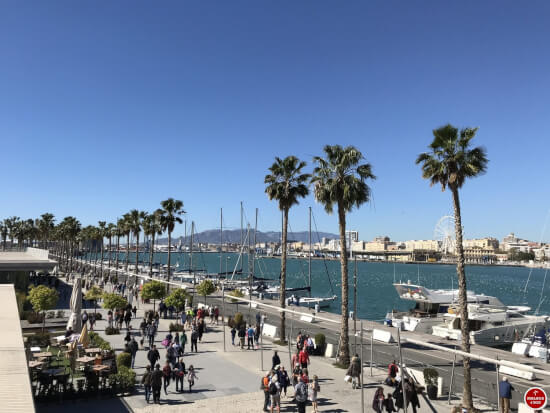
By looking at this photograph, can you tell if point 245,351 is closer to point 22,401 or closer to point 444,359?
point 444,359

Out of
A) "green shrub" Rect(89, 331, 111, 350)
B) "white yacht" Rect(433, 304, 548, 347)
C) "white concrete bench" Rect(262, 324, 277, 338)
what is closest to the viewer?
"green shrub" Rect(89, 331, 111, 350)

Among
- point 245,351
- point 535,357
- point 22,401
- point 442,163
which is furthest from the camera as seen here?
point 535,357

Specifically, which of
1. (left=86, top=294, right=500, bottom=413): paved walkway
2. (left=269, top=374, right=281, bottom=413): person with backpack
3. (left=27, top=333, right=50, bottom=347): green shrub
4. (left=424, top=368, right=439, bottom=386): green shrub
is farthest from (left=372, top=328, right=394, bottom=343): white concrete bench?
(left=27, top=333, right=50, bottom=347): green shrub

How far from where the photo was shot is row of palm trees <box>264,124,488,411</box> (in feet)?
61.9

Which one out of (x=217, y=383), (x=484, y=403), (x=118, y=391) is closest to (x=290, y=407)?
(x=217, y=383)

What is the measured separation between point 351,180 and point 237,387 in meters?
12.3

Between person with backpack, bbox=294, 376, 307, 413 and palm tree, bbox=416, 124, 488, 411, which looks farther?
palm tree, bbox=416, 124, 488, 411

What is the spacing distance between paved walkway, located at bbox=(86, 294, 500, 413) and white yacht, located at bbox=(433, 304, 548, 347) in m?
17.7

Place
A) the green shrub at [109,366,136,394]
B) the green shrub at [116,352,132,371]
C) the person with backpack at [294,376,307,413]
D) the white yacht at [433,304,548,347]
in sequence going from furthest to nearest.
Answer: the white yacht at [433,304,548,347]
the green shrub at [116,352,132,371]
the green shrub at [109,366,136,394]
the person with backpack at [294,376,307,413]

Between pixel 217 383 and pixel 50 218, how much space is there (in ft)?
376

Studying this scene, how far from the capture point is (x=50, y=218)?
116 metres

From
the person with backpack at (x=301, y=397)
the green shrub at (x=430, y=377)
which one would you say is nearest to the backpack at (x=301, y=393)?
the person with backpack at (x=301, y=397)

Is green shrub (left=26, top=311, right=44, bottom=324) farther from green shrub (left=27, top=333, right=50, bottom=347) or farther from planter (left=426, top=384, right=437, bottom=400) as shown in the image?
planter (left=426, top=384, right=437, bottom=400)

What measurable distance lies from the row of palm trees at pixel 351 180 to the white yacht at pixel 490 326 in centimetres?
1713
